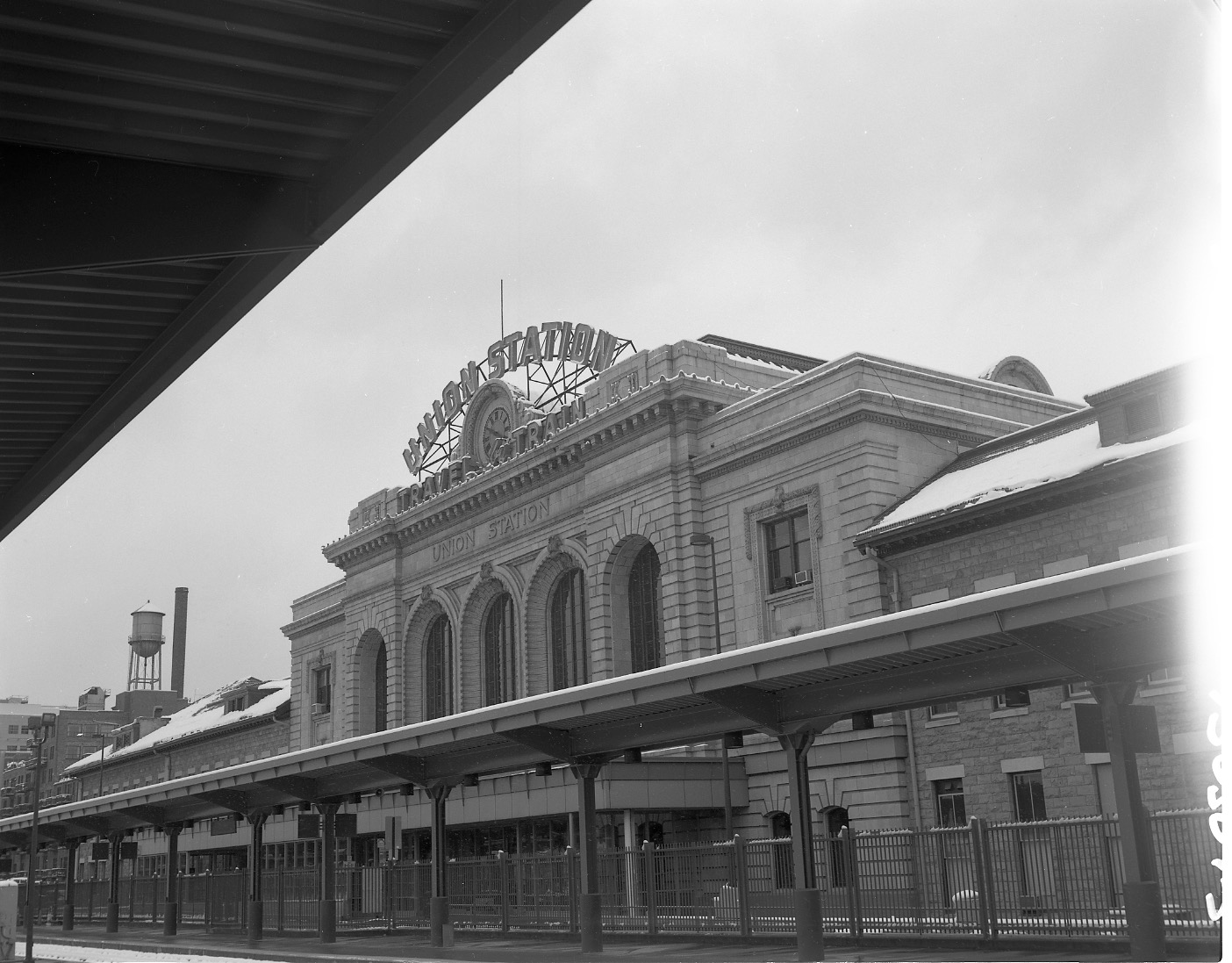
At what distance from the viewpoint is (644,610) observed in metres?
41.2

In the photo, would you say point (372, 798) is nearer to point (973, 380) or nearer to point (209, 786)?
point (209, 786)

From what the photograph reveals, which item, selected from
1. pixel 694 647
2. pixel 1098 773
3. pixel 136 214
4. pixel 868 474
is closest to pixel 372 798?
pixel 694 647

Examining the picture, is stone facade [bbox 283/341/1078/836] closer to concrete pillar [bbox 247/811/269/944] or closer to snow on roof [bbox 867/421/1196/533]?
snow on roof [bbox 867/421/1196/533]

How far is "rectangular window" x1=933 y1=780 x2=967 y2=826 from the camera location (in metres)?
31.3

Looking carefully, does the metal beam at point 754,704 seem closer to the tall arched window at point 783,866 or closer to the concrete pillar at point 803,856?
the concrete pillar at point 803,856

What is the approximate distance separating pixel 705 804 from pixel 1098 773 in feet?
40.1

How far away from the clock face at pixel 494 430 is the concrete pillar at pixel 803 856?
98.2ft

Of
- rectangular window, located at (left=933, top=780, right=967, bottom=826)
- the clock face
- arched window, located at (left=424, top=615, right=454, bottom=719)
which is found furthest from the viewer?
arched window, located at (left=424, top=615, right=454, bottom=719)

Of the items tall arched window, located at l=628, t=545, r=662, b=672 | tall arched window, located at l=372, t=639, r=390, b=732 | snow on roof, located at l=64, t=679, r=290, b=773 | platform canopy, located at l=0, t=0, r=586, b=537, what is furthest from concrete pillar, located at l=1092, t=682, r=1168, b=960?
→ snow on roof, located at l=64, t=679, r=290, b=773

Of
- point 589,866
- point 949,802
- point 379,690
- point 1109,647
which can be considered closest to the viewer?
point 1109,647

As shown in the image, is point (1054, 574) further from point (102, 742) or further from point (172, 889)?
point (102, 742)

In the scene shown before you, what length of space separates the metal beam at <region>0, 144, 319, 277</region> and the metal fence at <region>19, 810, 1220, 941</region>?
43.9 ft

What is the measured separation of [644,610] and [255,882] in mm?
14153

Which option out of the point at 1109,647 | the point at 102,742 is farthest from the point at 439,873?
the point at 102,742
